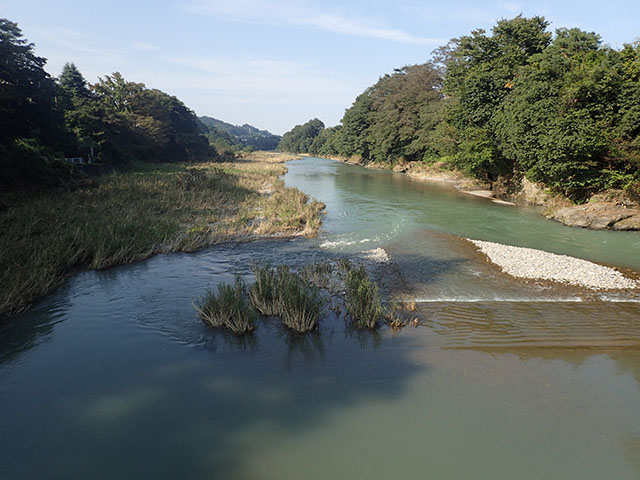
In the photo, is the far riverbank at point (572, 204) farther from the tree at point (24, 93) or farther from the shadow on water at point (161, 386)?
the tree at point (24, 93)

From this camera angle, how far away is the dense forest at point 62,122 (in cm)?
2216

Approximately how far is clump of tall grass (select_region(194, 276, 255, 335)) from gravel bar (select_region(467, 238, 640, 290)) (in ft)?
34.0

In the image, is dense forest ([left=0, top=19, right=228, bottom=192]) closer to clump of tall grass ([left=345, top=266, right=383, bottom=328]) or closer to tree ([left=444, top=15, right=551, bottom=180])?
clump of tall grass ([left=345, top=266, right=383, bottom=328])

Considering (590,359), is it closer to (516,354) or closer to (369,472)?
(516,354)

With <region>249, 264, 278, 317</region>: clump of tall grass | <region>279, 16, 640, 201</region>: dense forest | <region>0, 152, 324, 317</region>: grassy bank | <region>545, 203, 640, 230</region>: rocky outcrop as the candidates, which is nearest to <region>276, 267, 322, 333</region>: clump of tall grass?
<region>249, 264, 278, 317</region>: clump of tall grass

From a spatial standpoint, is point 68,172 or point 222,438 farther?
point 68,172

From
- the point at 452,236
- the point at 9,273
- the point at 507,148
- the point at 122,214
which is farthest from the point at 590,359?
the point at 507,148

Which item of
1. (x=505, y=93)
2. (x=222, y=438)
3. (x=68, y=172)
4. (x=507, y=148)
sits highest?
(x=505, y=93)

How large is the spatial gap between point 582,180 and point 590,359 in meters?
21.1

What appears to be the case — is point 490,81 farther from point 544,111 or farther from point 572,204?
point 572,204

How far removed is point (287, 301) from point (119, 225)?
36.7 feet

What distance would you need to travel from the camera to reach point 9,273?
1100 cm

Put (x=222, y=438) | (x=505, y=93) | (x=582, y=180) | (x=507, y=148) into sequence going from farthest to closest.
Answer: (x=505, y=93)
(x=507, y=148)
(x=582, y=180)
(x=222, y=438)

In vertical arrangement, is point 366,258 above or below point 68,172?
below
